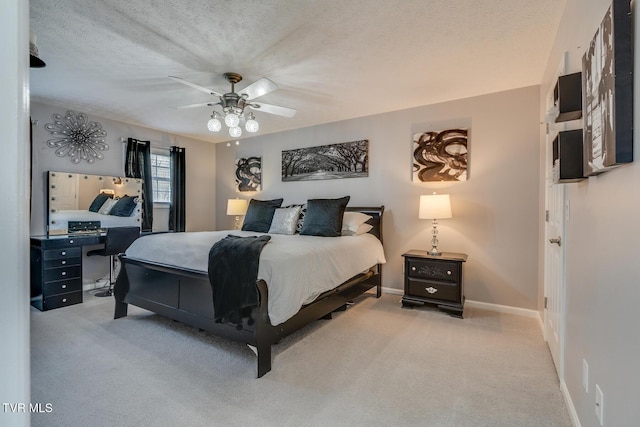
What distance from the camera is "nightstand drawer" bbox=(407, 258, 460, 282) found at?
131 inches

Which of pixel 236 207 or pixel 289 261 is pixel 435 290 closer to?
pixel 289 261

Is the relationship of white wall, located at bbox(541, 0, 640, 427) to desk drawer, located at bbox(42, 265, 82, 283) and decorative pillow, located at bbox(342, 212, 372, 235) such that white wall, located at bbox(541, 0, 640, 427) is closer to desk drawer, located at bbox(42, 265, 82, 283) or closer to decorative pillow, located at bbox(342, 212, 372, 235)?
decorative pillow, located at bbox(342, 212, 372, 235)

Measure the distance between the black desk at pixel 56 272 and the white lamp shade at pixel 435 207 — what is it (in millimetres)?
4185

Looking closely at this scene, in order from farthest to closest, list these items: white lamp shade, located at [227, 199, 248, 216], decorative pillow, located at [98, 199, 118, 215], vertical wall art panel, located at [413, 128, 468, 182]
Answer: white lamp shade, located at [227, 199, 248, 216]
decorative pillow, located at [98, 199, 118, 215]
vertical wall art panel, located at [413, 128, 468, 182]

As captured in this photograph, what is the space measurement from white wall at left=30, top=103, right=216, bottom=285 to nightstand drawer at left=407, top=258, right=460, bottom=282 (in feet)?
13.6

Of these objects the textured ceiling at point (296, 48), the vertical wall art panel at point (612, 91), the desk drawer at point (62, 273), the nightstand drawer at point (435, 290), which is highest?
the textured ceiling at point (296, 48)

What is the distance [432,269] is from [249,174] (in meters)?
3.64

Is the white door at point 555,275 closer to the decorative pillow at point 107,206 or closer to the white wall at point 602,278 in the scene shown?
the white wall at point 602,278

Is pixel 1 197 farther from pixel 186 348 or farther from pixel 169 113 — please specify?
pixel 169 113

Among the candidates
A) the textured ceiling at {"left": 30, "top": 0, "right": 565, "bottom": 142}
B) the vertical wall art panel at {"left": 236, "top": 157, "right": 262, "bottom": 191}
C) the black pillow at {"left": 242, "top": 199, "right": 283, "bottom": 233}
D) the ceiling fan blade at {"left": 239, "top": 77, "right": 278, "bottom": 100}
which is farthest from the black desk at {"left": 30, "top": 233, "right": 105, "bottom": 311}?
the ceiling fan blade at {"left": 239, "top": 77, "right": 278, "bottom": 100}

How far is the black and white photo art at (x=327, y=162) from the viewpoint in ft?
14.4

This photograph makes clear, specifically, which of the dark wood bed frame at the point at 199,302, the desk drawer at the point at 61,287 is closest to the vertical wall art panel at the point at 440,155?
the dark wood bed frame at the point at 199,302

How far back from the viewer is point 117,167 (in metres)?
4.65

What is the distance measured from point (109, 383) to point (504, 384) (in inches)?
105
